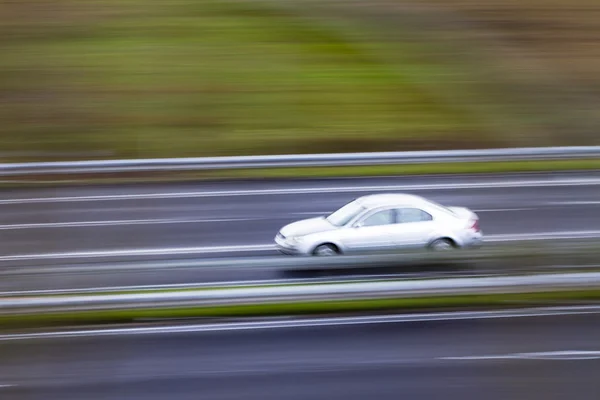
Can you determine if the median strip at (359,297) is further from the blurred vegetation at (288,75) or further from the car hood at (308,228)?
the blurred vegetation at (288,75)

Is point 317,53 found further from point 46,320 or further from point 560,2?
point 46,320

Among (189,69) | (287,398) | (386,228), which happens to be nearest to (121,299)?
(287,398)

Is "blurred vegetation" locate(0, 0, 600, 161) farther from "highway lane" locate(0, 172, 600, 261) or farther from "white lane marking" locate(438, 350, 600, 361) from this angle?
"white lane marking" locate(438, 350, 600, 361)

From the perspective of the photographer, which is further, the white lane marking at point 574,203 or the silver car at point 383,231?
the white lane marking at point 574,203

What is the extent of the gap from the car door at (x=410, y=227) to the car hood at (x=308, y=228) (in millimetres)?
766

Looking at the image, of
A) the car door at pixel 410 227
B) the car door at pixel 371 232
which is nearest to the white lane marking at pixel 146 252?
the car door at pixel 371 232

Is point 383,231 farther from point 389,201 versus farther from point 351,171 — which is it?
point 351,171

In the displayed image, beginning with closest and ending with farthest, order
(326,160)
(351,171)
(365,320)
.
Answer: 1. (365,320)
2. (351,171)
3. (326,160)

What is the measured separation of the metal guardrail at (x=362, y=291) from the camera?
730cm

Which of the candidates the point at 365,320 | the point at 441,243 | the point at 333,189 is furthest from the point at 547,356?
the point at 333,189

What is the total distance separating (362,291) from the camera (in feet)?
25.0

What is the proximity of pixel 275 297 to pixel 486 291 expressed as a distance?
1.86 meters

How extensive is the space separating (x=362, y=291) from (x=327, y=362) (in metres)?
1.13

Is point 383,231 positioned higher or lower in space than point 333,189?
lower
